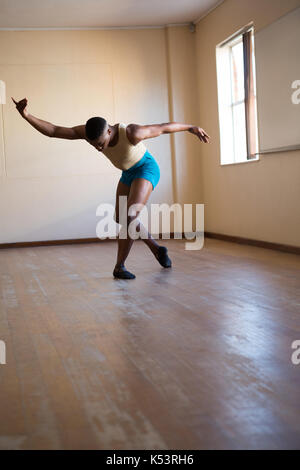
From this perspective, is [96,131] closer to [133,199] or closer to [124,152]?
[124,152]

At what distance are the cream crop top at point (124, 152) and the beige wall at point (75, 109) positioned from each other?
3275 millimetres

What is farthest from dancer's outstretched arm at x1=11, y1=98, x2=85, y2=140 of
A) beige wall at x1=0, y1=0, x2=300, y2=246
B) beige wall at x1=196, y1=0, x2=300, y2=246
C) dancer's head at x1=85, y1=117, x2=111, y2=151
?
beige wall at x1=0, y1=0, x2=300, y2=246

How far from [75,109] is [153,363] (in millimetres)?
5614

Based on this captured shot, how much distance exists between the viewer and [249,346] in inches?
86.5

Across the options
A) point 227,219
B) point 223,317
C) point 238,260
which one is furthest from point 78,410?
point 227,219

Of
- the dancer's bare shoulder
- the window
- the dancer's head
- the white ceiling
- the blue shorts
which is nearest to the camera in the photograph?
the dancer's head

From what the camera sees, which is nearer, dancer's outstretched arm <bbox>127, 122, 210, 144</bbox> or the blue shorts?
dancer's outstretched arm <bbox>127, 122, 210, 144</bbox>

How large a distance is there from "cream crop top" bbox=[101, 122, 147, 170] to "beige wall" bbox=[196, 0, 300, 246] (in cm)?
151

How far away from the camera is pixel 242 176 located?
611 cm

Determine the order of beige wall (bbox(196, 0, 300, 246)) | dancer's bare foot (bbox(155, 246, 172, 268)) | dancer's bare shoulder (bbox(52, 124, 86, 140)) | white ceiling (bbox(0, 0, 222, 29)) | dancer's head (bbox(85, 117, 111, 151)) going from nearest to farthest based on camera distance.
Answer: dancer's head (bbox(85, 117, 111, 151))
dancer's bare shoulder (bbox(52, 124, 86, 140))
dancer's bare foot (bbox(155, 246, 172, 268))
beige wall (bbox(196, 0, 300, 246))
white ceiling (bbox(0, 0, 222, 29))

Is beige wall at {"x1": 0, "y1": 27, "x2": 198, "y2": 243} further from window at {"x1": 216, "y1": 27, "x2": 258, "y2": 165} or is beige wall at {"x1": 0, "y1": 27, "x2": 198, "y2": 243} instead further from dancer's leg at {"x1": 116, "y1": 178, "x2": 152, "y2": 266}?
dancer's leg at {"x1": 116, "y1": 178, "x2": 152, "y2": 266}

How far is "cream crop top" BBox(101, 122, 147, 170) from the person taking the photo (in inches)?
153
